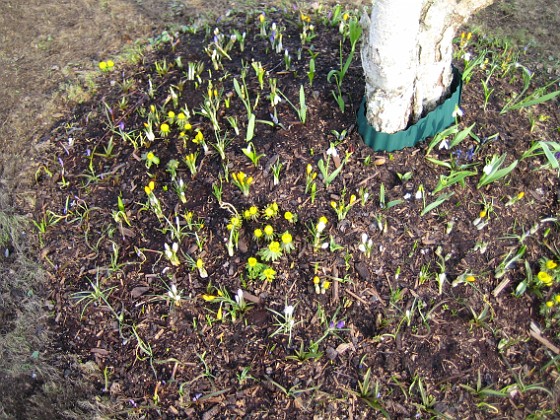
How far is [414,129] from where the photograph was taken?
112 inches

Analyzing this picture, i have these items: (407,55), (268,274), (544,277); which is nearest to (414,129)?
(407,55)

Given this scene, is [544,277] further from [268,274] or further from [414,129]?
[268,274]

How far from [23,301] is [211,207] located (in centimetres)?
122

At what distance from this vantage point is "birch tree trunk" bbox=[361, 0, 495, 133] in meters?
2.41

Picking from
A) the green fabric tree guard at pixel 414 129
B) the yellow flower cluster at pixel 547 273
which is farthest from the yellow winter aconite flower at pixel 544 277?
the green fabric tree guard at pixel 414 129

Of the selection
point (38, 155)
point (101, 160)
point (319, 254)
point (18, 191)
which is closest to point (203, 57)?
point (101, 160)

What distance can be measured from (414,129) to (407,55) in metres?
0.48

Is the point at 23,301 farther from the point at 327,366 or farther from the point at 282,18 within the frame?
the point at 282,18

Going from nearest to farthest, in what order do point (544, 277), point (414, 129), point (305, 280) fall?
point (544, 277) < point (305, 280) < point (414, 129)

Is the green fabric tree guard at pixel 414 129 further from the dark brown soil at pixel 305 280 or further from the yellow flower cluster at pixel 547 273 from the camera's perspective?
the yellow flower cluster at pixel 547 273

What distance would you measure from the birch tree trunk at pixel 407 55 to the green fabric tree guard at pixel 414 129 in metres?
0.05

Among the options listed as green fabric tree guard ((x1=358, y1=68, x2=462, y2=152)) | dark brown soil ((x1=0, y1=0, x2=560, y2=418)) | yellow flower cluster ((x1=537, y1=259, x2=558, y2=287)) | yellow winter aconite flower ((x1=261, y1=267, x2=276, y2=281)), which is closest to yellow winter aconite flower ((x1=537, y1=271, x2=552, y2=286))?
yellow flower cluster ((x1=537, y1=259, x2=558, y2=287))

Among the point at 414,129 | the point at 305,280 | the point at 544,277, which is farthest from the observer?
the point at 414,129

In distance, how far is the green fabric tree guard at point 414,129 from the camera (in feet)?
9.32
